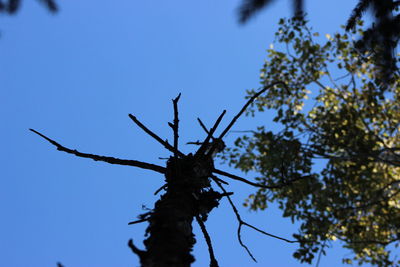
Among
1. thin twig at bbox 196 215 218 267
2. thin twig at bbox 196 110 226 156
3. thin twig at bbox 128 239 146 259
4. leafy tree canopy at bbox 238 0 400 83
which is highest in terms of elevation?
leafy tree canopy at bbox 238 0 400 83

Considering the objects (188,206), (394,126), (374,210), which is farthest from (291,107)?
(188,206)

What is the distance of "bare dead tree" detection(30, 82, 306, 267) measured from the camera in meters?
1.66

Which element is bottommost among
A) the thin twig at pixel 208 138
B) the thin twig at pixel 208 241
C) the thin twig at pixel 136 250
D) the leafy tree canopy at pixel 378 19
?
the thin twig at pixel 136 250

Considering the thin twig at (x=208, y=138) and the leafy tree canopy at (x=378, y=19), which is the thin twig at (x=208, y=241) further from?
the leafy tree canopy at (x=378, y=19)

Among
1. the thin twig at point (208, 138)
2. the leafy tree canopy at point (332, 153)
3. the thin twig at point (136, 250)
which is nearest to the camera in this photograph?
the thin twig at point (136, 250)

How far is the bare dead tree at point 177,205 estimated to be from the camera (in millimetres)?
1656

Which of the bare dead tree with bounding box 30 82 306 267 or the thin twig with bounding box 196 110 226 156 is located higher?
the thin twig with bounding box 196 110 226 156

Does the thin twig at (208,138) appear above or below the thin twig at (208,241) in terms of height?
above

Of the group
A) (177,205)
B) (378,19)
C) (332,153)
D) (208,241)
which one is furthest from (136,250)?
(332,153)

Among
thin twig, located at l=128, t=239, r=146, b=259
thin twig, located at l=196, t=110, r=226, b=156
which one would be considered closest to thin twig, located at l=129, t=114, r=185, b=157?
thin twig, located at l=196, t=110, r=226, b=156

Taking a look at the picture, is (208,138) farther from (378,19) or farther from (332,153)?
(332,153)

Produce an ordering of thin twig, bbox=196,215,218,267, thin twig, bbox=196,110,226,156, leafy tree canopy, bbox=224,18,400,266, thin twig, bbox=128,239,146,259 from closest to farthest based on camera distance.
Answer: thin twig, bbox=128,239,146,259, thin twig, bbox=196,215,218,267, thin twig, bbox=196,110,226,156, leafy tree canopy, bbox=224,18,400,266

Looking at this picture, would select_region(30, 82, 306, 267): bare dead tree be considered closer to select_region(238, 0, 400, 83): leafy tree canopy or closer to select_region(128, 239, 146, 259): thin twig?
select_region(128, 239, 146, 259): thin twig

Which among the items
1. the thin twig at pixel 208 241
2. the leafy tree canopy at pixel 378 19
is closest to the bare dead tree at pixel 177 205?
the thin twig at pixel 208 241
